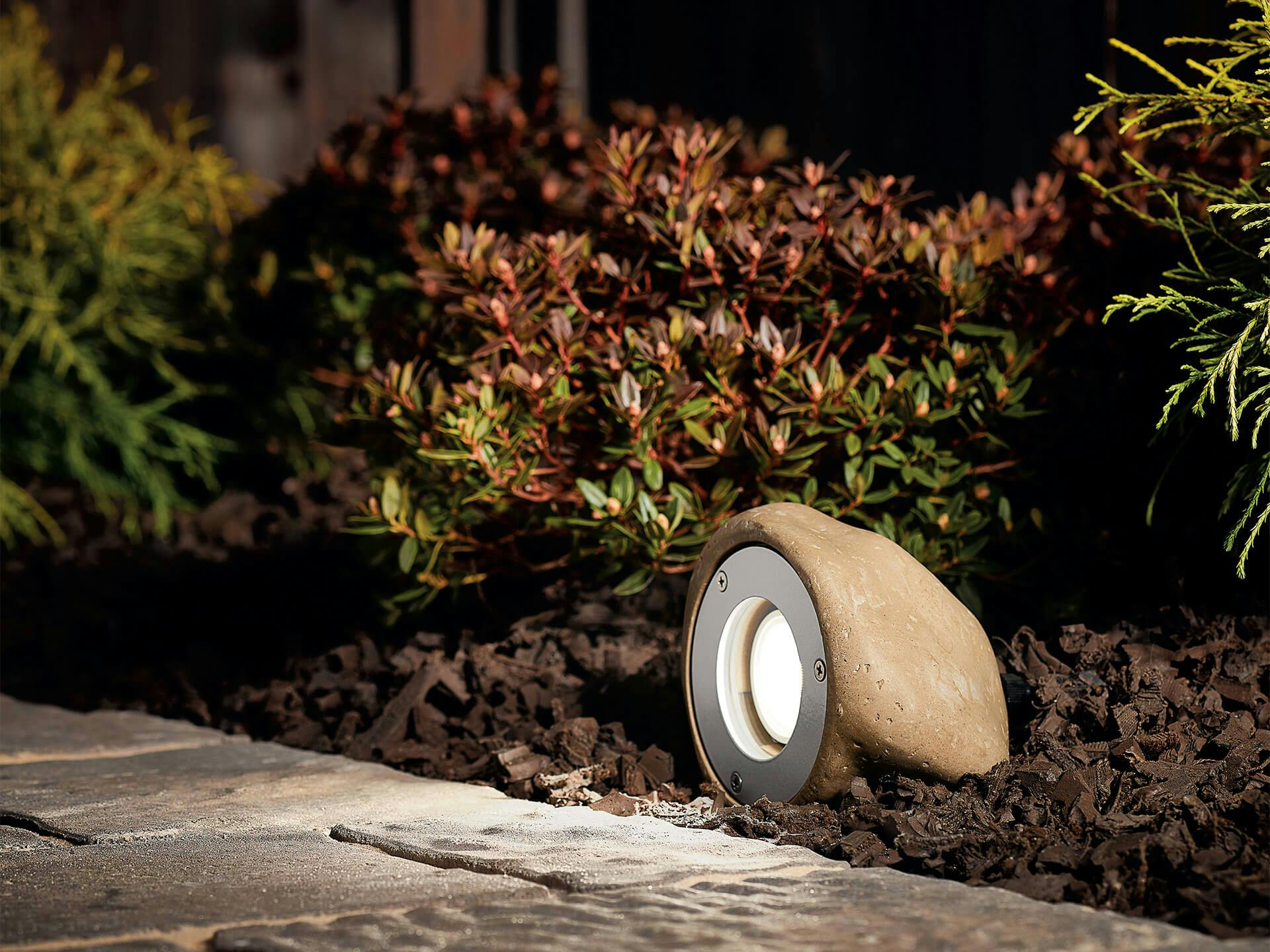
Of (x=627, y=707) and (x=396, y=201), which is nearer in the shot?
(x=627, y=707)

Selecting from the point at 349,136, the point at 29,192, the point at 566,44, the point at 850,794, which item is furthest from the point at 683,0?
the point at 850,794

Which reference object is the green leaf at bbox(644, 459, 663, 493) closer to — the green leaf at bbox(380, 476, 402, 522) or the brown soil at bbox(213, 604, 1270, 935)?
the brown soil at bbox(213, 604, 1270, 935)

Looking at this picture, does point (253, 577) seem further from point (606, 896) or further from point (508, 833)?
point (606, 896)

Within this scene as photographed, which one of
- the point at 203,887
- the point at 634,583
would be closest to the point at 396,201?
the point at 634,583

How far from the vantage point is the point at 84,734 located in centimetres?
334

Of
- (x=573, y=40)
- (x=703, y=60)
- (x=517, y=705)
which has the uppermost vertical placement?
(x=573, y=40)

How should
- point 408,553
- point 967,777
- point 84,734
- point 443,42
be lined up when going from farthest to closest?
point 443,42
point 84,734
point 408,553
point 967,777

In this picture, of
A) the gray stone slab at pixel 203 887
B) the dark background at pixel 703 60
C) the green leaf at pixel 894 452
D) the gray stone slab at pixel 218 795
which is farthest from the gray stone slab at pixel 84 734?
the dark background at pixel 703 60

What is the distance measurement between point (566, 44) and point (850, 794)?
4818 mm

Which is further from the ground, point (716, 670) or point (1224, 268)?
point (1224, 268)

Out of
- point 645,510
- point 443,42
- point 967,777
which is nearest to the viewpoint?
point 967,777

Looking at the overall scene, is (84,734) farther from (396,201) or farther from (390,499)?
(396,201)

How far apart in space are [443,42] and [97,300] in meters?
2.22

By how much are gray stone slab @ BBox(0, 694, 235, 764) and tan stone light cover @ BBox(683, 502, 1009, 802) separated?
1707 mm
